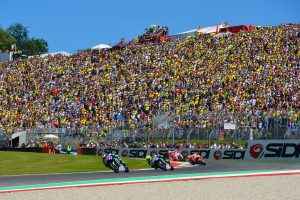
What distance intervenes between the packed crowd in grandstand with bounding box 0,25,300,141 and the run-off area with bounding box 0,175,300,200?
372 inches

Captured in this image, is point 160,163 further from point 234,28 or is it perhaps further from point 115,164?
point 234,28

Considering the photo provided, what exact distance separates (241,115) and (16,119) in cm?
2089

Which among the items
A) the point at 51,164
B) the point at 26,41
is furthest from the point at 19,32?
the point at 51,164

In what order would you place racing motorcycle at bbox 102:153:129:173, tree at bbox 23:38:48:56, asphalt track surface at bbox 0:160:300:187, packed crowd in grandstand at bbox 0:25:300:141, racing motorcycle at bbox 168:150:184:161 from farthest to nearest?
tree at bbox 23:38:48:56, packed crowd in grandstand at bbox 0:25:300:141, racing motorcycle at bbox 168:150:184:161, racing motorcycle at bbox 102:153:129:173, asphalt track surface at bbox 0:160:300:187

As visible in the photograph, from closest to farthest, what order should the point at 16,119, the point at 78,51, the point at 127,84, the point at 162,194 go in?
the point at 162,194
the point at 127,84
the point at 16,119
the point at 78,51

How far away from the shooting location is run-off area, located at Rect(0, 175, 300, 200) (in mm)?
13123

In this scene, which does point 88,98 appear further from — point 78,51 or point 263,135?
point 263,135

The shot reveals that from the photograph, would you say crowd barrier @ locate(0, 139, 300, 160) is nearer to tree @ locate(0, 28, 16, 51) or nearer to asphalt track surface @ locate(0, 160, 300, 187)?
asphalt track surface @ locate(0, 160, 300, 187)

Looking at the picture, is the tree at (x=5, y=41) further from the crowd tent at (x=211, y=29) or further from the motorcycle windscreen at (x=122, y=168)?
the motorcycle windscreen at (x=122, y=168)

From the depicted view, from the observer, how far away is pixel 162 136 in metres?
30.3

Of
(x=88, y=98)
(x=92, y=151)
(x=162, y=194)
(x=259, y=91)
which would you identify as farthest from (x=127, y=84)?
(x=162, y=194)

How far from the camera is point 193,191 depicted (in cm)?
1438

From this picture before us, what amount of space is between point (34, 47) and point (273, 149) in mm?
96974

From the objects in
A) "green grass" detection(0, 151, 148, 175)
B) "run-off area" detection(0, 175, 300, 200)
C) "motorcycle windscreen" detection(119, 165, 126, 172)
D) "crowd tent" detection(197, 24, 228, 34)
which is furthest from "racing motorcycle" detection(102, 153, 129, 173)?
"crowd tent" detection(197, 24, 228, 34)
